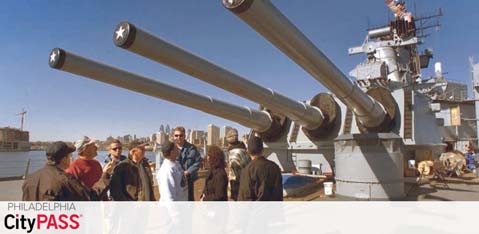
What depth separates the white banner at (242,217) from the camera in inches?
132

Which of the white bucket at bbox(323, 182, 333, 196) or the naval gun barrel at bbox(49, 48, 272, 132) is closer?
the naval gun barrel at bbox(49, 48, 272, 132)

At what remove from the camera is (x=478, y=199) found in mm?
6406

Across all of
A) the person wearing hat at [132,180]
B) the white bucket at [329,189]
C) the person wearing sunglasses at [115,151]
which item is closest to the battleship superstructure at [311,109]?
the white bucket at [329,189]

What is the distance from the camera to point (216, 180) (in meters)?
4.07

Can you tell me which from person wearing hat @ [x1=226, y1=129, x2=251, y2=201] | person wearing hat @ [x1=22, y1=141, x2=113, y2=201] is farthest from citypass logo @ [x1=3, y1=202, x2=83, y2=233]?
person wearing hat @ [x1=226, y1=129, x2=251, y2=201]

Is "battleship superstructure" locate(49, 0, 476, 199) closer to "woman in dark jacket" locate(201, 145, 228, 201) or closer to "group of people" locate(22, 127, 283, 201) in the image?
"group of people" locate(22, 127, 283, 201)

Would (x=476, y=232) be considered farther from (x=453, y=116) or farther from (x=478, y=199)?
(x=453, y=116)

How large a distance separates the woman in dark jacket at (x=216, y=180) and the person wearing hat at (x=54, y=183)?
152cm

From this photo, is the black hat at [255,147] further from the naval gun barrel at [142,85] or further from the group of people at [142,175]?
the naval gun barrel at [142,85]

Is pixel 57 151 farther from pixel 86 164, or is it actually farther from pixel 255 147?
pixel 255 147

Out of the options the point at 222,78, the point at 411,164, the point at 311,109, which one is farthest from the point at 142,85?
the point at 411,164

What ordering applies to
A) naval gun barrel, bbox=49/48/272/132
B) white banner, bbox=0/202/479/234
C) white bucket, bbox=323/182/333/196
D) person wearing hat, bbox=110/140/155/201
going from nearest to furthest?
white banner, bbox=0/202/479/234 → person wearing hat, bbox=110/140/155/201 → naval gun barrel, bbox=49/48/272/132 → white bucket, bbox=323/182/333/196

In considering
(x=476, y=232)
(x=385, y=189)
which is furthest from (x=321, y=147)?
(x=476, y=232)

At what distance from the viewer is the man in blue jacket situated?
454cm
